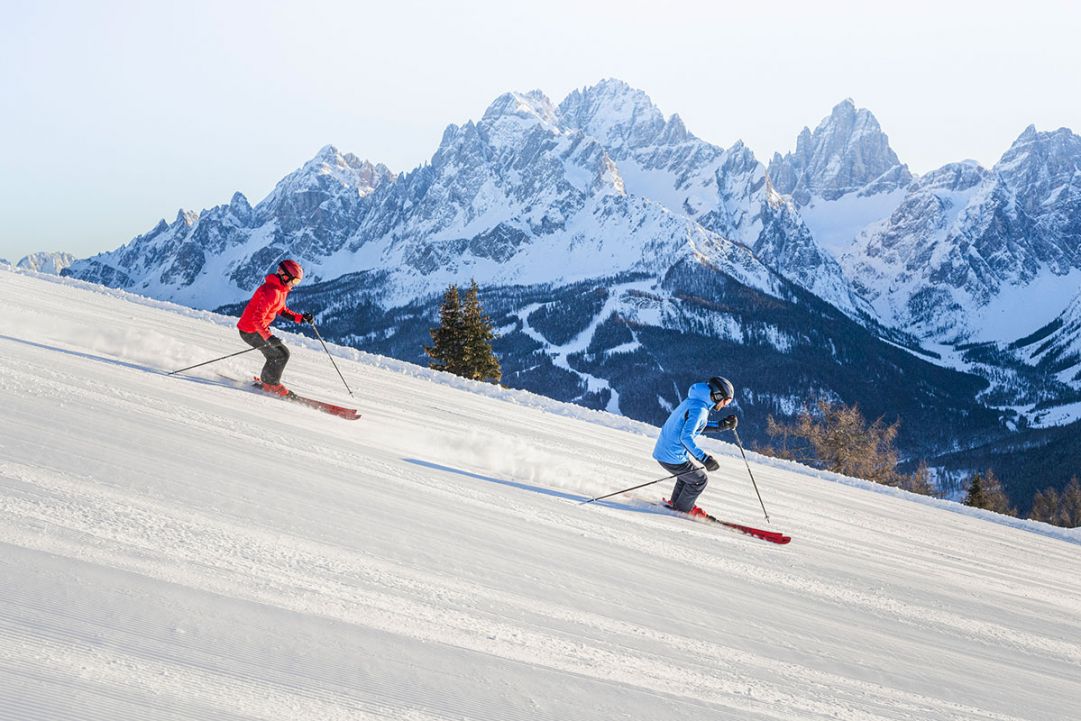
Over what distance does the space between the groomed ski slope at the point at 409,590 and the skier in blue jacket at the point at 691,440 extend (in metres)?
0.63

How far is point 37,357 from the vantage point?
32.2 ft

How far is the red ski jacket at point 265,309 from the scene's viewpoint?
1199 cm

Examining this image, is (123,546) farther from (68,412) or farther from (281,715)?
(68,412)

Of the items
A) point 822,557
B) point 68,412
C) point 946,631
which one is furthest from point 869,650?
point 68,412

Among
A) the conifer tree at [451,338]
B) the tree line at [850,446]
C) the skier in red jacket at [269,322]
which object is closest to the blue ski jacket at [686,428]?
the skier in red jacket at [269,322]

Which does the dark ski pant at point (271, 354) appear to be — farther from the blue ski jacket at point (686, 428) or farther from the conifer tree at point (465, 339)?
the conifer tree at point (465, 339)

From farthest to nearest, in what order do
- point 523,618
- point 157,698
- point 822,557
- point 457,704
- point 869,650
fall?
point 822,557
point 869,650
point 523,618
point 457,704
point 157,698

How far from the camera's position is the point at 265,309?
12.1 meters

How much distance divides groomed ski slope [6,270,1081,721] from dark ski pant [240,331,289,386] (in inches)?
44.5

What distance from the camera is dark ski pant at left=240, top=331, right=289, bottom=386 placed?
39.8ft

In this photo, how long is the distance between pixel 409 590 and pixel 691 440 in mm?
6213

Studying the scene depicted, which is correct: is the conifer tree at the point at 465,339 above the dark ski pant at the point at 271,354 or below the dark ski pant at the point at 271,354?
above

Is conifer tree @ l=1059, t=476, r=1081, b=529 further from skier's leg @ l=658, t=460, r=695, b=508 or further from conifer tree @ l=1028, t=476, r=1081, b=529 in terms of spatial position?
skier's leg @ l=658, t=460, r=695, b=508

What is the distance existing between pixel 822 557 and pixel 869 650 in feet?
11.3
